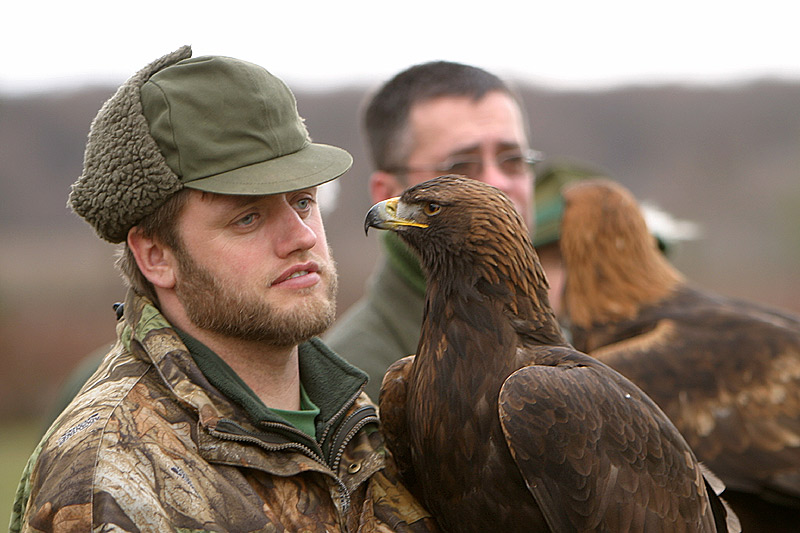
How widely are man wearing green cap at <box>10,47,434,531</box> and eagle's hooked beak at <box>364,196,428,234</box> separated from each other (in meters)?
0.22

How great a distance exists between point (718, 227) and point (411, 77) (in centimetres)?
3501

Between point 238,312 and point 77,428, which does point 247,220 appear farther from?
point 77,428

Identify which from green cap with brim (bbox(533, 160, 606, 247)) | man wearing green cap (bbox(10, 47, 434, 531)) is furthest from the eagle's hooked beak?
green cap with brim (bbox(533, 160, 606, 247))

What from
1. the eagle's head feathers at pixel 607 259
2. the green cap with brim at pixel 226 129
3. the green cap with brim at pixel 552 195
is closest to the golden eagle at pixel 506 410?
the green cap with brim at pixel 226 129

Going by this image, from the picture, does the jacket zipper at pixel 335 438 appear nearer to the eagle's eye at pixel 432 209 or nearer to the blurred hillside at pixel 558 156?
the eagle's eye at pixel 432 209

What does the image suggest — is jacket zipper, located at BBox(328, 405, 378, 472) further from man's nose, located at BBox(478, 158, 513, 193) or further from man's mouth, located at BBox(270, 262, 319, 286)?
man's nose, located at BBox(478, 158, 513, 193)

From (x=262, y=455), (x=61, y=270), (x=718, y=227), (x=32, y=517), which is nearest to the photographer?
(x=32, y=517)

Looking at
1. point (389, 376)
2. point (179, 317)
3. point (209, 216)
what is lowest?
point (389, 376)

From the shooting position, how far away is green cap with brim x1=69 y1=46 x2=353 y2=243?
2859 millimetres

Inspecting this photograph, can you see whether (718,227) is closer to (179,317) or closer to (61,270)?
(61,270)

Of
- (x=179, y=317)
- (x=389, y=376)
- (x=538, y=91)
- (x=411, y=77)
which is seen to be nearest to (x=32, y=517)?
(x=179, y=317)

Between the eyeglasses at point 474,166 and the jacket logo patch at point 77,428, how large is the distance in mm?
2445

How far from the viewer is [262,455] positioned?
2.72m

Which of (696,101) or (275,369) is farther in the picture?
(696,101)
